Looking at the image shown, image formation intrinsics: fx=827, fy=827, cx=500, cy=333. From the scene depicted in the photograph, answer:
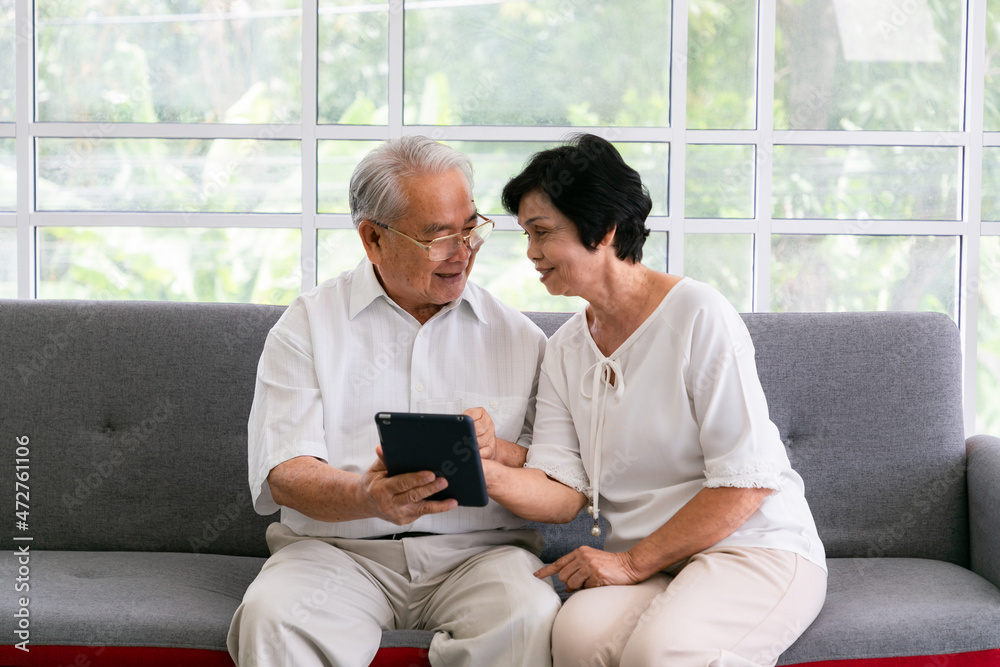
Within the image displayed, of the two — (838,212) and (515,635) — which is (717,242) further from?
(515,635)

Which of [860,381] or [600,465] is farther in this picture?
[860,381]

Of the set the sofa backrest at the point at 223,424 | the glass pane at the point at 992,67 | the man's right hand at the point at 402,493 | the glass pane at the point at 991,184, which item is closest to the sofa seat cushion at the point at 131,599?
the sofa backrest at the point at 223,424

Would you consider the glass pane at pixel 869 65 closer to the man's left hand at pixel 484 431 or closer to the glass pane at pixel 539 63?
the glass pane at pixel 539 63

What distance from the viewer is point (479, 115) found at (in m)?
2.91

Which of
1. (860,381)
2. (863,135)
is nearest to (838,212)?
(863,135)

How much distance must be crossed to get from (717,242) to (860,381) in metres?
1.01

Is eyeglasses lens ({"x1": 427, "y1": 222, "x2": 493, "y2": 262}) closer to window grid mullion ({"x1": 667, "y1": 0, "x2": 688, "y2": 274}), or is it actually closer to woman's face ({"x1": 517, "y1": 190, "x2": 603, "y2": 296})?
woman's face ({"x1": 517, "y1": 190, "x2": 603, "y2": 296})

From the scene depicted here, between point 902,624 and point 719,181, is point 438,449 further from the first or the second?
point 719,181

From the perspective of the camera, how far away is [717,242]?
293 cm

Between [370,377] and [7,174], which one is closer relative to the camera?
[370,377]

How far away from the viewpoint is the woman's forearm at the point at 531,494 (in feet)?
5.22

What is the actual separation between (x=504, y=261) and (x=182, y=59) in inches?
52.0

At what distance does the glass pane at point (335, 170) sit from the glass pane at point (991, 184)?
2.16m

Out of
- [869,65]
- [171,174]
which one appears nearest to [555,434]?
[171,174]
